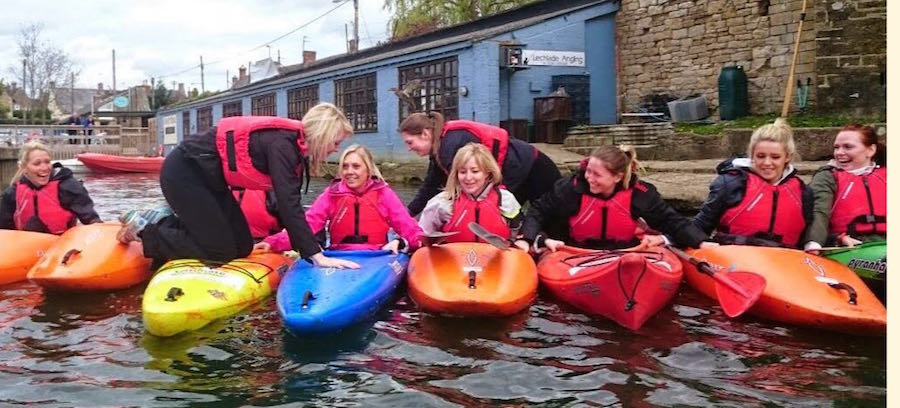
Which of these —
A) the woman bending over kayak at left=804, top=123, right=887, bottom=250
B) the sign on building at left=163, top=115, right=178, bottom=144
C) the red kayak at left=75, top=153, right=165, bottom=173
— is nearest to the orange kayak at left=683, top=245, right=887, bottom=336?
the woman bending over kayak at left=804, top=123, right=887, bottom=250

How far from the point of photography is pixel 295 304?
A: 144 inches

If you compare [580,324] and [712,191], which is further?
[712,191]

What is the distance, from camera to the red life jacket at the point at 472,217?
184 inches

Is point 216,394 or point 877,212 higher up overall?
point 877,212

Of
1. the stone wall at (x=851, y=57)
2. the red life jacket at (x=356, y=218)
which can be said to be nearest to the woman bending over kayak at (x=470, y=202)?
the red life jacket at (x=356, y=218)

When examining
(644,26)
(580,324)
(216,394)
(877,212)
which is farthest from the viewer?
(644,26)

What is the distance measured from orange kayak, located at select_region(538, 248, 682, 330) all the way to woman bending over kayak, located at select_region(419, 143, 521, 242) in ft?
1.95

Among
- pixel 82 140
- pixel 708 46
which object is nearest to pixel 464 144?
pixel 708 46

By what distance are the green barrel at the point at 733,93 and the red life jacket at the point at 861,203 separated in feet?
27.1

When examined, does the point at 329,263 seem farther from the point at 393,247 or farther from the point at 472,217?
the point at 472,217

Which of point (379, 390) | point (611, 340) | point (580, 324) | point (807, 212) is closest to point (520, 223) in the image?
point (580, 324)

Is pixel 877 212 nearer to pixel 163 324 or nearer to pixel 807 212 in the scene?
pixel 807 212

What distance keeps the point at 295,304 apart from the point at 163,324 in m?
0.64

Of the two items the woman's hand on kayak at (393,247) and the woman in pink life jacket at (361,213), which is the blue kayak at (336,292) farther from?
the woman in pink life jacket at (361,213)
